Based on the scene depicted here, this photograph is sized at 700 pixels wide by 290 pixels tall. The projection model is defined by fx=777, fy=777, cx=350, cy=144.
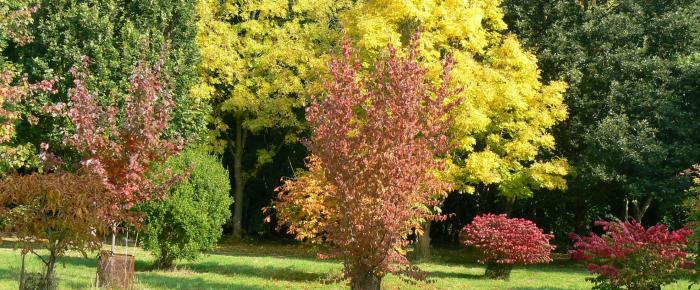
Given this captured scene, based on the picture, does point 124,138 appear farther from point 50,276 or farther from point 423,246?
point 423,246

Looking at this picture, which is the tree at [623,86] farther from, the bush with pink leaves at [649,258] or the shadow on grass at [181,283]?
the shadow on grass at [181,283]

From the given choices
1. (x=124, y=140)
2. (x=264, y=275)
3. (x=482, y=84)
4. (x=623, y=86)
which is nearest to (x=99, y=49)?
(x=264, y=275)

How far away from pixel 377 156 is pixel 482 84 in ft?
35.9

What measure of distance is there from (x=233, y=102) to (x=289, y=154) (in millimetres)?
5136

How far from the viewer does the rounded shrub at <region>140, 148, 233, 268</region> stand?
1603cm

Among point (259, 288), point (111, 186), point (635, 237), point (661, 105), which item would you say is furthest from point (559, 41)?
point (111, 186)

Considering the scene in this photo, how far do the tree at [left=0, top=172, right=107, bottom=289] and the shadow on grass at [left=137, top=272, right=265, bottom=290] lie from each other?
3.21 metres

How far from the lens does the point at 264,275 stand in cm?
1686

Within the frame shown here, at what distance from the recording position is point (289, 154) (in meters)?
30.9

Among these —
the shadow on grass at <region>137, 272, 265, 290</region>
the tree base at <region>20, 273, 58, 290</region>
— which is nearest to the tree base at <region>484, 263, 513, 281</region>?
the shadow on grass at <region>137, 272, 265, 290</region>

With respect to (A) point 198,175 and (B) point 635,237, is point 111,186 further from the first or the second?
(B) point 635,237

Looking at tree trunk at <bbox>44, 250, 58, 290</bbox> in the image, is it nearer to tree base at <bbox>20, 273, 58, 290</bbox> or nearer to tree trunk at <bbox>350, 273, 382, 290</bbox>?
tree base at <bbox>20, 273, 58, 290</bbox>

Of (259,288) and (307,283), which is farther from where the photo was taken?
(307,283)

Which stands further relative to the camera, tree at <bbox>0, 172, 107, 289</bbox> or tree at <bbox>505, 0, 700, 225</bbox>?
tree at <bbox>505, 0, 700, 225</bbox>
